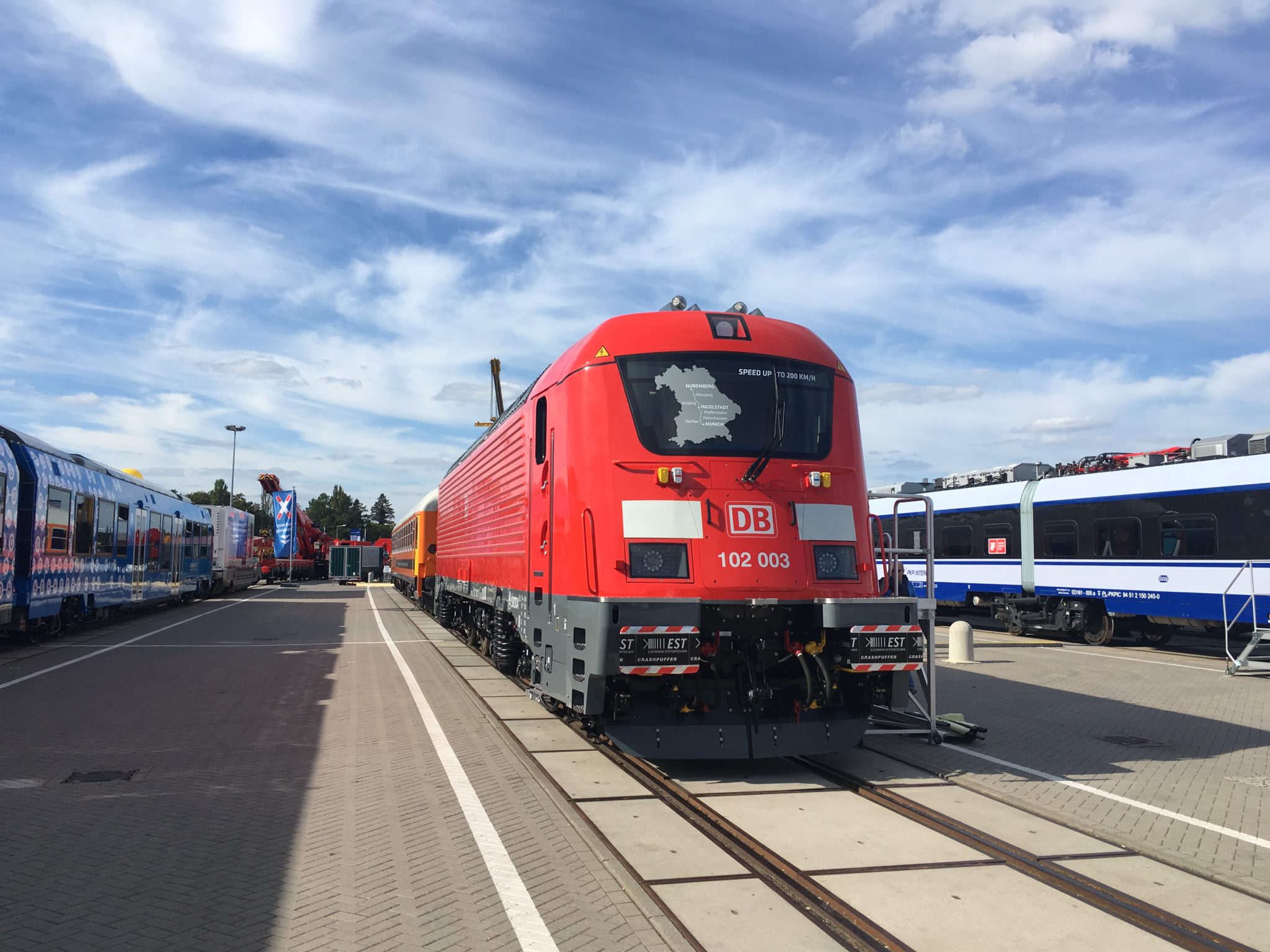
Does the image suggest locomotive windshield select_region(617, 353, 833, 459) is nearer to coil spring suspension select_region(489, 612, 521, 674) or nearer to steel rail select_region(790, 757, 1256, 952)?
steel rail select_region(790, 757, 1256, 952)

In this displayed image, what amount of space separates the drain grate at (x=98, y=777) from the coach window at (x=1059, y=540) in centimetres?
1753

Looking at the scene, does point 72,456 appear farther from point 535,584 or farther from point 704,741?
point 704,741

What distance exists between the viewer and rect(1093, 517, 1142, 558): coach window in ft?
58.4

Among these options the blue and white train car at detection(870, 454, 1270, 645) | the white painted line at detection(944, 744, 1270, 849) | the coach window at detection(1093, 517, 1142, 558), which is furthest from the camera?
the coach window at detection(1093, 517, 1142, 558)

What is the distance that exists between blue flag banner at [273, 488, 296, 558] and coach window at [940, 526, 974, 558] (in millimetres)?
38068

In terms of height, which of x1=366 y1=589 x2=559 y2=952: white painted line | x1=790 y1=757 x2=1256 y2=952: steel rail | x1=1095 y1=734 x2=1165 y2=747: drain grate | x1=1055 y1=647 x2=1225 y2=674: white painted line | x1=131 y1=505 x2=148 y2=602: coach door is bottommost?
x1=1055 y1=647 x2=1225 y2=674: white painted line

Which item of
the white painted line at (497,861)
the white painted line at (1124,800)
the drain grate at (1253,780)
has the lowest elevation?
the drain grate at (1253,780)

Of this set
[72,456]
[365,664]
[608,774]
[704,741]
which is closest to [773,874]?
[704,741]

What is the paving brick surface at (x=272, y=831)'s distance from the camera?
4.33m

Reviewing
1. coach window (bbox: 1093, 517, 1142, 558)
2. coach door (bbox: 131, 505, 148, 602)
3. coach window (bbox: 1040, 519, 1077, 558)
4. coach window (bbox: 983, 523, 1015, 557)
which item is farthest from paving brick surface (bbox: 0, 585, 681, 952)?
coach window (bbox: 983, 523, 1015, 557)

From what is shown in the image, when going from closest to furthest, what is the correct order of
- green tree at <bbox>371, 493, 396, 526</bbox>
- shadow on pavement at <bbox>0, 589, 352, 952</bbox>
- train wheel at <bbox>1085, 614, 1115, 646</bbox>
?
shadow on pavement at <bbox>0, 589, 352, 952</bbox>, train wheel at <bbox>1085, 614, 1115, 646</bbox>, green tree at <bbox>371, 493, 396, 526</bbox>

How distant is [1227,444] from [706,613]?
13193 mm

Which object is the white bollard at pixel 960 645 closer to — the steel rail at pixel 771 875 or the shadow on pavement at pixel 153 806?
the steel rail at pixel 771 875

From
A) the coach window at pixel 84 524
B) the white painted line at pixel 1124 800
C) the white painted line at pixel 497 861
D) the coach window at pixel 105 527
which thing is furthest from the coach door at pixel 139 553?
the white painted line at pixel 1124 800
